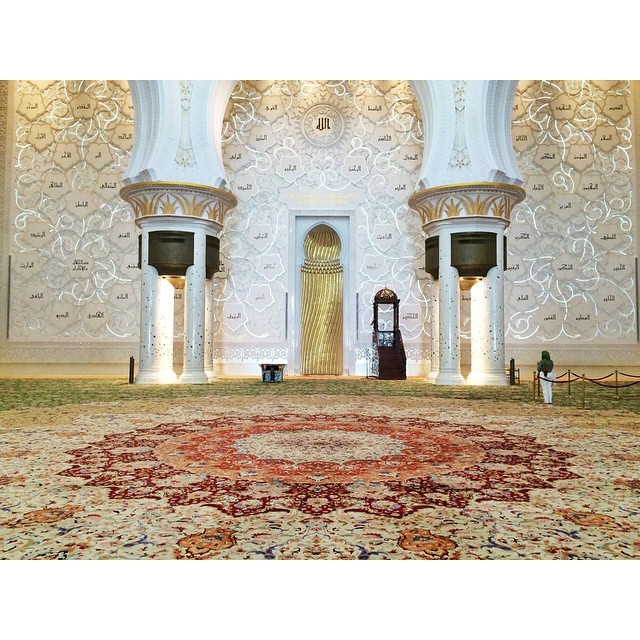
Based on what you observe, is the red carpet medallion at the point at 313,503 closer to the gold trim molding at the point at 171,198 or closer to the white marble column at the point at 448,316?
the white marble column at the point at 448,316

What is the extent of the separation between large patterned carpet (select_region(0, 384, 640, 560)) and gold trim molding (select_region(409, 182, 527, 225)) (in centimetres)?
421

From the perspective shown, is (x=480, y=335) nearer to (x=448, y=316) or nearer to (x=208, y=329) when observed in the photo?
(x=448, y=316)

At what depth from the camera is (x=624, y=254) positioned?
9.70 metres

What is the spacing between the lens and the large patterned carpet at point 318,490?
1.38 metres

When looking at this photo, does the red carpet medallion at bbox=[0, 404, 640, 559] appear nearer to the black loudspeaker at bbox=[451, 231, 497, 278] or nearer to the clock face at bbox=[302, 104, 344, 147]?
the black loudspeaker at bbox=[451, 231, 497, 278]

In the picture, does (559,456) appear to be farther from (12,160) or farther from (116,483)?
(12,160)

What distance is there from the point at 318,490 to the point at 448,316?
19.0 feet

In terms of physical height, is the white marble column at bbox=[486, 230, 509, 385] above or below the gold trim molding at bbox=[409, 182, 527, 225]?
below

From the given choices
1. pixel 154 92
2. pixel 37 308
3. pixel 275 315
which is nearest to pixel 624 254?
pixel 275 315

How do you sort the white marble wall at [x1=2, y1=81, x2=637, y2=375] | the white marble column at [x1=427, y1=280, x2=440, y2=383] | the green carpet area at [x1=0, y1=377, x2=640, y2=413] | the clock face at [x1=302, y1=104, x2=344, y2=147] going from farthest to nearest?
the clock face at [x1=302, y1=104, x2=344, y2=147] < the white marble wall at [x1=2, y1=81, x2=637, y2=375] < the white marble column at [x1=427, y1=280, x2=440, y2=383] < the green carpet area at [x1=0, y1=377, x2=640, y2=413]

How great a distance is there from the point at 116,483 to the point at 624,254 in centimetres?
1017

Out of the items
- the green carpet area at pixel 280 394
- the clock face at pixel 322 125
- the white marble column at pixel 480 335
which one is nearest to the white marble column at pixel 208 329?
the green carpet area at pixel 280 394

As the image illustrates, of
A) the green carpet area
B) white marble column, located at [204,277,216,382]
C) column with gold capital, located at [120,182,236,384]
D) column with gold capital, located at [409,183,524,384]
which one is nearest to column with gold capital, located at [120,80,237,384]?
column with gold capital, located at [120,182,236,384]

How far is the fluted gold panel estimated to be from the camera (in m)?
10.2
